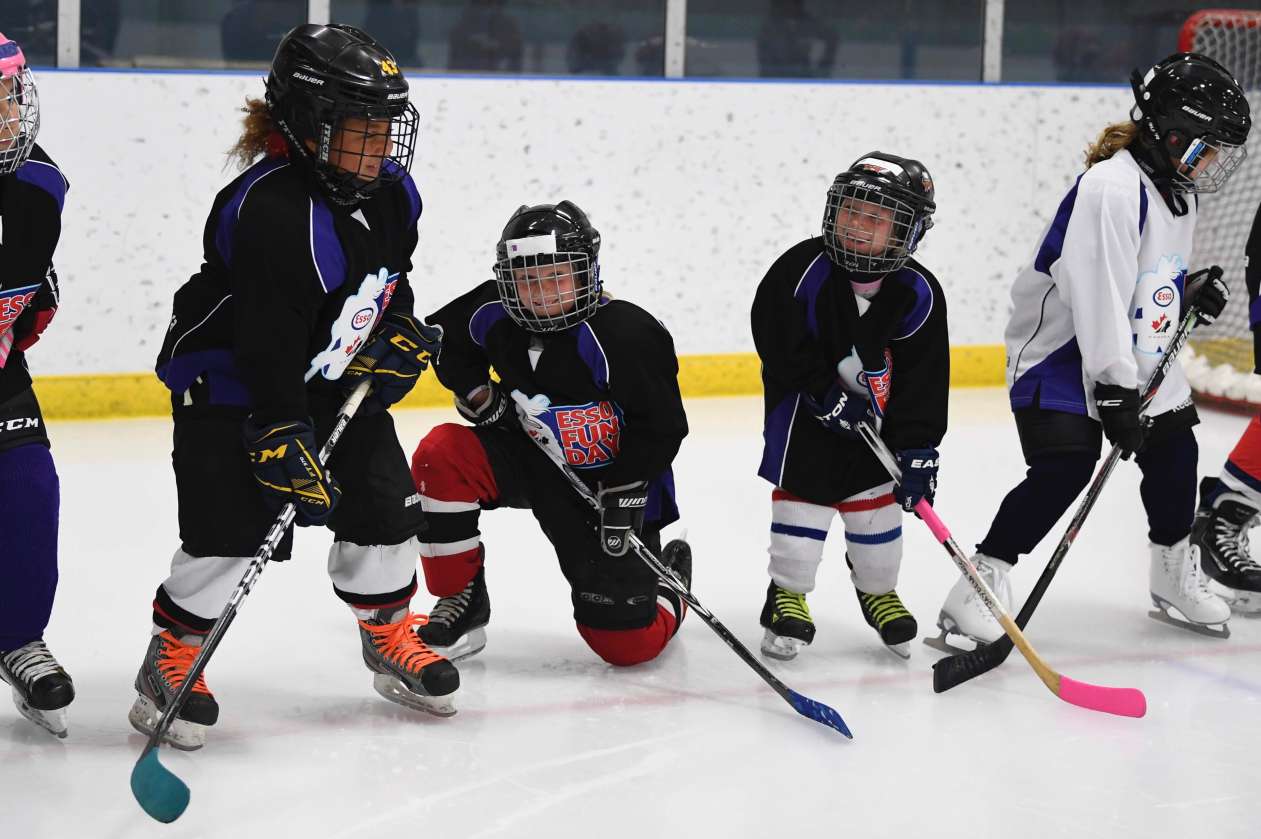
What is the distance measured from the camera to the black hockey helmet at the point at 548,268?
7.58 ft

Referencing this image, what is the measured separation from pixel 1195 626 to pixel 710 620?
1.03 m

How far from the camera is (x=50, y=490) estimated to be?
7.09ft

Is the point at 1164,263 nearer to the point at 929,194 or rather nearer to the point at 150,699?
the point at 929,194

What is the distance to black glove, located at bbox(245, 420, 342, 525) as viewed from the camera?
202 centimetres

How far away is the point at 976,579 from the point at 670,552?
0.58 metres

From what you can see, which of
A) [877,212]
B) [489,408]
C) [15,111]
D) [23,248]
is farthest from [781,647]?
[15,111]

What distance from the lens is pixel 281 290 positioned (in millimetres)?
2029

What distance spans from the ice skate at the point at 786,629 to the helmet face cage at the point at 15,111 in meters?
1.41

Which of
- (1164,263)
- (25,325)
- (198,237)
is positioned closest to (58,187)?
(25,325)

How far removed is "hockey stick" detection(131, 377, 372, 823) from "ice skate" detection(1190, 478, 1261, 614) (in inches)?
66.3

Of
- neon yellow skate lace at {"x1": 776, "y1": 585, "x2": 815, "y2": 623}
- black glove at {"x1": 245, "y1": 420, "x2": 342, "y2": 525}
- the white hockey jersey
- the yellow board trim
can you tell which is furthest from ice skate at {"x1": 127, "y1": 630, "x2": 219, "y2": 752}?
the yellow board trim

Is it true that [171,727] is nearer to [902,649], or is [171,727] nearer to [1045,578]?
[902,649]

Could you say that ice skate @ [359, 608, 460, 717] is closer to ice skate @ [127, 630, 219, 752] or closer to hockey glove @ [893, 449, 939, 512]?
ice skate @ [127, 630, 219, 752]

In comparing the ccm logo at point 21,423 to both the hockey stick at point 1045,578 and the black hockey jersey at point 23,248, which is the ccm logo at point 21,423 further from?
the hockey stick at point 1045,578
